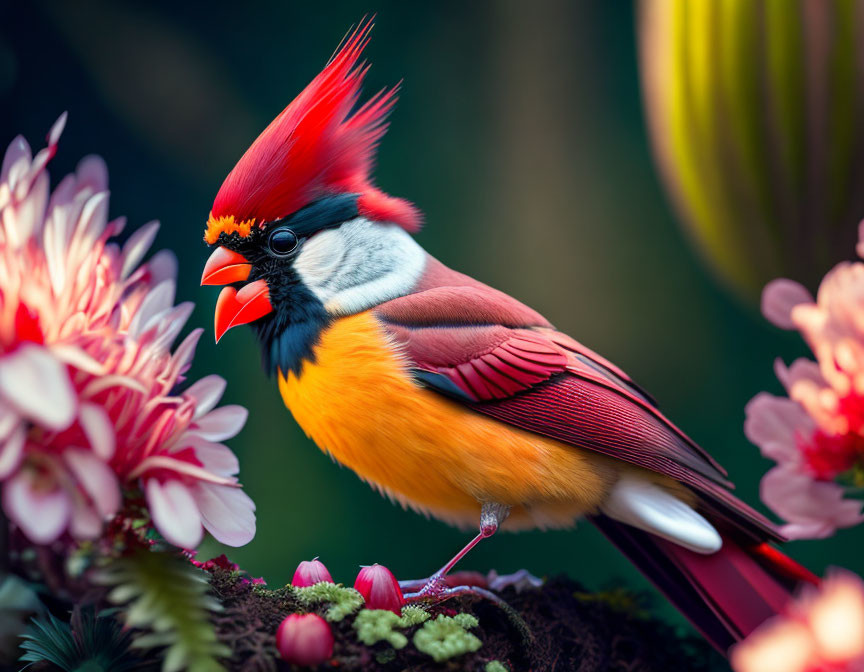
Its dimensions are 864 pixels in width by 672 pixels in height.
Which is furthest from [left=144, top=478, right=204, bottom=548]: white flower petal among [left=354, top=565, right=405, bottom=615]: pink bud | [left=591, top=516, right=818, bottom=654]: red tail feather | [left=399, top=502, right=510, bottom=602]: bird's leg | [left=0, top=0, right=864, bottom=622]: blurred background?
[left=0, top=0, right=864, bottom=622]: blurred background

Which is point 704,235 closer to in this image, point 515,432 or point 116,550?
point 515,432

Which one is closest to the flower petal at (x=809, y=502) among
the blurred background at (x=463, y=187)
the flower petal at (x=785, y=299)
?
the flower petal at (x=785, y=299)

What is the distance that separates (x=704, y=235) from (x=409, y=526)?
2.24ft

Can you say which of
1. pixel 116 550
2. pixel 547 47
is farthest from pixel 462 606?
pixel 547 47

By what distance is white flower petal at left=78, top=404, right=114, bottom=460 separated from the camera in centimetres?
46

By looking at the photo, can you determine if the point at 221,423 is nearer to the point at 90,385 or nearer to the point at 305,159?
the point at 90,385

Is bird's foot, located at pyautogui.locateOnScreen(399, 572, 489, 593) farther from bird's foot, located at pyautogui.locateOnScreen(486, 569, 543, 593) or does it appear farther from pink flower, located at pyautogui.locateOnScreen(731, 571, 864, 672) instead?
pink flower, located at pyautogui.locateOnScreen(731, 571, 864, 672)

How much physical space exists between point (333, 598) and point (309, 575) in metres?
0.07

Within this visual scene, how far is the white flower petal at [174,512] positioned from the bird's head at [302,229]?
310mm

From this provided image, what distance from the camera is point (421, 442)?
0.78 metres

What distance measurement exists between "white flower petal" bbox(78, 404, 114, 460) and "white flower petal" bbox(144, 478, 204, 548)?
51mm

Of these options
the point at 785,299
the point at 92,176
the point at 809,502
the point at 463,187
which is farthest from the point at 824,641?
the point at 463,187

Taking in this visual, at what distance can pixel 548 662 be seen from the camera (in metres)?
0.75

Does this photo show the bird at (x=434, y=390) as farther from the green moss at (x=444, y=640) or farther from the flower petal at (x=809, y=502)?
the flower petal at (x=809, y=502)
